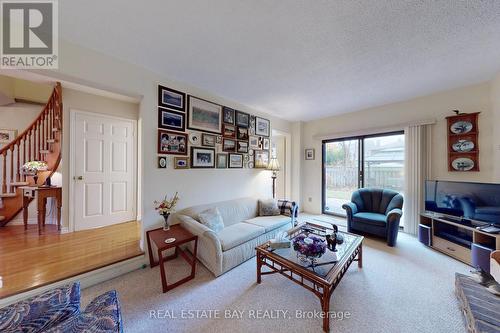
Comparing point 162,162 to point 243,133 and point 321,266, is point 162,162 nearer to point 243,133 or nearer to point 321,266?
point 243,133

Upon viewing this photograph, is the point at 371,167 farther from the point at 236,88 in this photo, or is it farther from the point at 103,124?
the point at 103,124

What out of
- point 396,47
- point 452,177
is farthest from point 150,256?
point 452,177

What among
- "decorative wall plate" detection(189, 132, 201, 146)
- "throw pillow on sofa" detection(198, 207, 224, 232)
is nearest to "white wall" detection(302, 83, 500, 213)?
"decorative wall plate" detection(189, 132, 201, 146)

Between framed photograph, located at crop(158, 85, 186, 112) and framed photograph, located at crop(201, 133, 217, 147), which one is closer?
framed photograph, located at crop(158, 85, 186, 112)

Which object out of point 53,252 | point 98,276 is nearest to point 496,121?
point 98,276

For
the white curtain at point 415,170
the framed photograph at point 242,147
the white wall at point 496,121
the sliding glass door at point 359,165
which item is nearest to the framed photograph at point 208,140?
the framed photograph at point 242,147

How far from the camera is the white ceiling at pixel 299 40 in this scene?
1497 millimetres

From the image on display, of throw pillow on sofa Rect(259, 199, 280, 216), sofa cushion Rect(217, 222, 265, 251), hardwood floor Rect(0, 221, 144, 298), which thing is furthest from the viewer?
throw pillow on sofa Rect(259, 199, 280, 216)

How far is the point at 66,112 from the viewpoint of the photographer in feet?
9.97

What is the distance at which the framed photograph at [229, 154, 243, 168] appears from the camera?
11.6 feet

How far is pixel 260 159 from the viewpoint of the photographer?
4.11 meters

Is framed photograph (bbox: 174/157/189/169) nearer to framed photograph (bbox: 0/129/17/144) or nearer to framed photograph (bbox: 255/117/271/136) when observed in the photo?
framed photograph (bbox: 255/117/271/136)

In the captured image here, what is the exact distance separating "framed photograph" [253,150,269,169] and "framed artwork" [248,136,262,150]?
0.11 meters

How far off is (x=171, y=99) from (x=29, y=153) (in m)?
3.22
